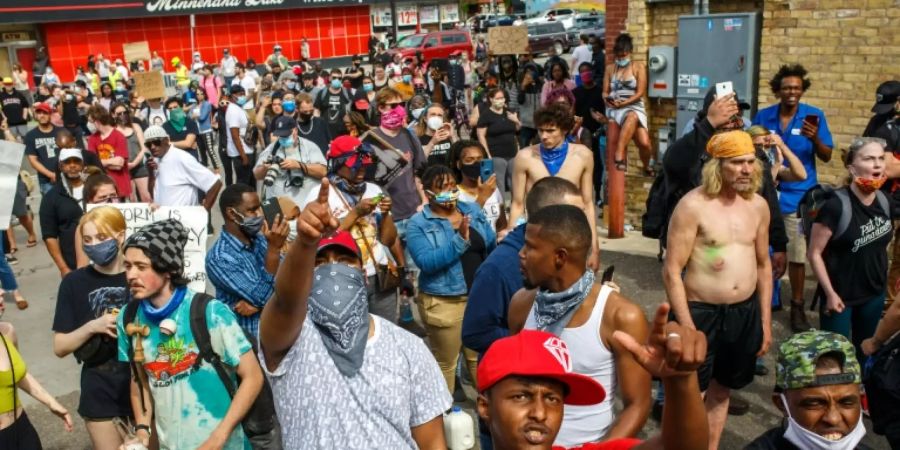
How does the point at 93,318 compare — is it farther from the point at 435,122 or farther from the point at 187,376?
the point at 435,122

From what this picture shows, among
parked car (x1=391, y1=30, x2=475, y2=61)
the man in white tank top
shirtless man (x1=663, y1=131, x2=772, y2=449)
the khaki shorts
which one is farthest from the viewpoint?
parked car (x1=391, y1=30, x2=475, y2=61)

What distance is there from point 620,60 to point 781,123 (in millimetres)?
2506

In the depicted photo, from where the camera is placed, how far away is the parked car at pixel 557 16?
3744 centimetres

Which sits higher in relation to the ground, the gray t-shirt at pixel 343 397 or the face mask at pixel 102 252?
the face mask at pixel 102 252

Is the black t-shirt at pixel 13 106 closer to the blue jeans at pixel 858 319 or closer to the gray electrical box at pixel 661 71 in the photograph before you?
the gray electrical box at pixel 661 71

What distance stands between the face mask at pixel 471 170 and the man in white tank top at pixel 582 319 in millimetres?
3178

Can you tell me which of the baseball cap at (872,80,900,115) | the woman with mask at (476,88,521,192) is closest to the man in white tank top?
the baseball cap at (872,80,900,115)

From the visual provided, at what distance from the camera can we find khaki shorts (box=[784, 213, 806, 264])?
22.9ft

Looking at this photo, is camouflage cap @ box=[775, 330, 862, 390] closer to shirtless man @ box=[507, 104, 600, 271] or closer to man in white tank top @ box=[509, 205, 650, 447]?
man in white tank top @ box=[509, 205, 650, 447]

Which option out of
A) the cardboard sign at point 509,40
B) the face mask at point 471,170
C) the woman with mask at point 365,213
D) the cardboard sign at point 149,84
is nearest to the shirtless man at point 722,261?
the woman with mask at point 365,213

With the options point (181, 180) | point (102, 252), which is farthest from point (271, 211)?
point (181, 180)

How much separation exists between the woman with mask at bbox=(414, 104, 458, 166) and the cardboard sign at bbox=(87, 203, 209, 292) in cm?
289

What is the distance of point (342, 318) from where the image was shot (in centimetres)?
289

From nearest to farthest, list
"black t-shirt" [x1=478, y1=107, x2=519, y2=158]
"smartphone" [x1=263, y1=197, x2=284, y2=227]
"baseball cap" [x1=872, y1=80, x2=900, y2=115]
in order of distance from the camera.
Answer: "smartphone" [x1=263, y1=197, x2=284, y2=227] → "baseball cap" [x1=872, y1=80, x2=900, y2=115] → "black t-shirt" [x1=478, y1=107, x2=519, y2=158]
